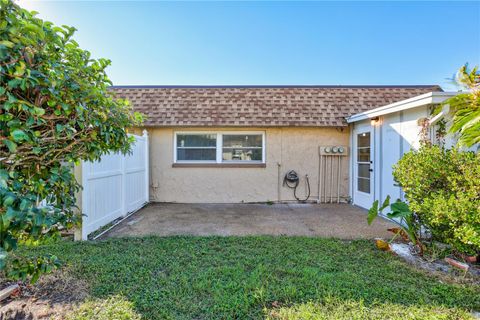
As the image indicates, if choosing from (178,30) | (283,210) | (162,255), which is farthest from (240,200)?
(178,30)

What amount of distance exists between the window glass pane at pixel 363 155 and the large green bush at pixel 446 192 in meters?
3.18

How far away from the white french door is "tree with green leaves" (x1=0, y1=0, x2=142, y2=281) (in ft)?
22.7

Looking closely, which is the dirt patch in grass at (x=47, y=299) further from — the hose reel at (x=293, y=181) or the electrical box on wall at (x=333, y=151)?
the electrical box on wall at (x=333, y=151)

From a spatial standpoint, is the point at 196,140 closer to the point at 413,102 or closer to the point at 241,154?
the point at 241,154

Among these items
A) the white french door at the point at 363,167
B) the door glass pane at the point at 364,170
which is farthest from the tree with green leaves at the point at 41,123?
the door glass pane at the point at 364,170

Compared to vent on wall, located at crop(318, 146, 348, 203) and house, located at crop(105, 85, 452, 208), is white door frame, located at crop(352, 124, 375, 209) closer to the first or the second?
house, located at crop(105, 85, 452, 208)

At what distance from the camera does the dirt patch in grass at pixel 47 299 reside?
8.16 feet

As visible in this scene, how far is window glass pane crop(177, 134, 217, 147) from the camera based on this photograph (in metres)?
8.45

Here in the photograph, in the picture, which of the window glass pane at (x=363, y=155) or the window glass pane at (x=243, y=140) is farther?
the window glass pane at (x=243, y=140)

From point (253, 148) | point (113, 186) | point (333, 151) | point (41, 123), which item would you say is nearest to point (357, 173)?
point (333, 151)

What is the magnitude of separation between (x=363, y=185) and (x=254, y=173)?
3488 millimetres

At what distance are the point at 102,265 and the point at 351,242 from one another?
14.0ft

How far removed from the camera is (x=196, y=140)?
334 inches

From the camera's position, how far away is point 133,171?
6930 mm
